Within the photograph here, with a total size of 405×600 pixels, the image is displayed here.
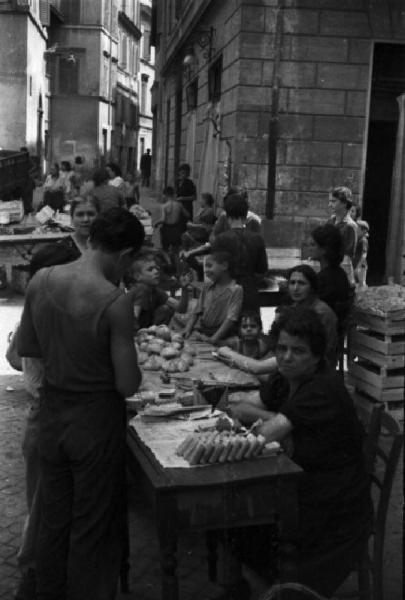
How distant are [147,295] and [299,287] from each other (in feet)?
4.78

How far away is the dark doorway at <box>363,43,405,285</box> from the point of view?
1356 cm

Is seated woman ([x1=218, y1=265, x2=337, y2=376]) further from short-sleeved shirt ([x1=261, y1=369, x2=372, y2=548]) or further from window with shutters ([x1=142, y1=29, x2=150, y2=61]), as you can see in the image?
window with shutters ([x1=142, y1=29, x2=150, y2=61])

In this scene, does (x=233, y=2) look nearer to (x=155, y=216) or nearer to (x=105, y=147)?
(x=155, y=216)

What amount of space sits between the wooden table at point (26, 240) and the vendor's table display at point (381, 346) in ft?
24.7

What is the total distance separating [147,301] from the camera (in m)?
6.82

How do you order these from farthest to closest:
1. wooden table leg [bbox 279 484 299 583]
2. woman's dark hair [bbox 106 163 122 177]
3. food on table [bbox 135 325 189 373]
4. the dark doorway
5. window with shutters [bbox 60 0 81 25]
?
window with shutters [bbox 60 0 81 25] < woman's dark hair [bbox 106 163 122 177] < the dark doorway < food on table [bbox 135 325 189 373] < wooden table leg [bbox 279 484 299 583]

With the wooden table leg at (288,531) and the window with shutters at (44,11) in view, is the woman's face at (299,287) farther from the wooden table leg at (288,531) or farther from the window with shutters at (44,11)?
the window with shutters at (44,11)

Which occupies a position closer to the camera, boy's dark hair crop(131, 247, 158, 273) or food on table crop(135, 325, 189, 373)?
food on table crop(135, 325, 189, 373)

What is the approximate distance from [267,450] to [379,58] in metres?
11.4

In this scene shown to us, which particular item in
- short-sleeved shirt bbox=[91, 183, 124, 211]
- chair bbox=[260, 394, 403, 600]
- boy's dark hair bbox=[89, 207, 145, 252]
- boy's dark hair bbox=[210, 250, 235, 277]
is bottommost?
chair bbox=[260, 394, 403, 600]

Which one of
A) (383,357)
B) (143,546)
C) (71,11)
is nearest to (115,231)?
(143,546)

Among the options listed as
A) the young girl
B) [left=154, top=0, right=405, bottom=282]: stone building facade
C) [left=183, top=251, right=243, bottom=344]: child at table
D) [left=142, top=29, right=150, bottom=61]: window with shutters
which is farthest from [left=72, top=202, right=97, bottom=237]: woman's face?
[left=142, top=29, right=150, bottom=61]: window with shutters

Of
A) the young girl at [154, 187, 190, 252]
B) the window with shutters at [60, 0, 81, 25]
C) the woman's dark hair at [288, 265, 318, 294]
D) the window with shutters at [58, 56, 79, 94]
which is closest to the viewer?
the woman's dark hair at [288, 265, 318, 294]

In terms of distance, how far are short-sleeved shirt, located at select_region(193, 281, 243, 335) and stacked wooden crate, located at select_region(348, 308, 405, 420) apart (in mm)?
1006
